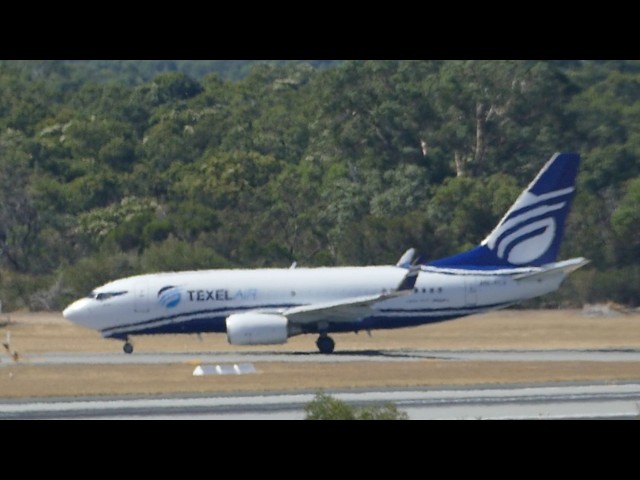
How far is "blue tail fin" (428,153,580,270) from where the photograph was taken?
47281 mm

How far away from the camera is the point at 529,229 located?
156 ft

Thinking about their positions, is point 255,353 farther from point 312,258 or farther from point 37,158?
point 37,158

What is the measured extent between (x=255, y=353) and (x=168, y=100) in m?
79.8

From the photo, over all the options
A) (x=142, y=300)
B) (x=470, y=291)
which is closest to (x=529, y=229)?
(x=470, y=291)

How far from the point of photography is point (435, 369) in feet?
132

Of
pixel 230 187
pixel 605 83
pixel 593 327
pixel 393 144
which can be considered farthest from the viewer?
pixel 605 83

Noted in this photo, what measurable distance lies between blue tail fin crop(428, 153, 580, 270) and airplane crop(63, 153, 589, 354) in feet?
0.11

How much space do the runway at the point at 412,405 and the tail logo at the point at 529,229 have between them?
13073mm

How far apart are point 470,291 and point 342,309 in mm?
4291

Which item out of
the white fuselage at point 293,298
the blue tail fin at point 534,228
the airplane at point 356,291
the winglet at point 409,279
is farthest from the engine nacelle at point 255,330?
the blue tail fin at point 534,228

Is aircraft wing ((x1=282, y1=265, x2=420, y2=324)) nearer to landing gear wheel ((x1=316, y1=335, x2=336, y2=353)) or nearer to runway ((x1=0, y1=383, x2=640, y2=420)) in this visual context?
landing gear wheel ((x1=316, y1=335, x2=336, y2=353))

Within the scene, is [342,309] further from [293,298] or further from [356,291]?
[293,298]

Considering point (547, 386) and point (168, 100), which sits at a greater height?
point (168, 100)

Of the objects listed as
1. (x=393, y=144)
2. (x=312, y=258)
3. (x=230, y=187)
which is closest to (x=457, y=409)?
(x=312, y=258)
